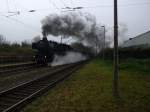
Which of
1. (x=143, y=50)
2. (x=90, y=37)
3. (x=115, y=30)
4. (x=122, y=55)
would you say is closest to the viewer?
(x=115, y=30)

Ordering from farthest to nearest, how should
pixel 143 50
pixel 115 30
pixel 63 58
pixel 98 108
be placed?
pixel 143 50
pixel 63 58
pixel 115 30
pixel 98 108

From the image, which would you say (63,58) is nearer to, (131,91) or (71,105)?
(131,91)

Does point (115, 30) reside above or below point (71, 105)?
above

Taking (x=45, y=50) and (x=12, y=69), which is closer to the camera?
(x=12, y=69)

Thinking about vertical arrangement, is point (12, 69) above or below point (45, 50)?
below

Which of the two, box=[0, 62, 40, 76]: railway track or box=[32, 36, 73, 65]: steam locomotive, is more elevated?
box=[32, 36, 73, 65]: steam locomotive

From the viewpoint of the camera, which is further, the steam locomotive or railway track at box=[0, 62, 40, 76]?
the steam locomotive

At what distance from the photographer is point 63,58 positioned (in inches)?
1559

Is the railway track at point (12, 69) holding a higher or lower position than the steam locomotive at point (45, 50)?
lower

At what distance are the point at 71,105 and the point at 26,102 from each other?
1.75 meters

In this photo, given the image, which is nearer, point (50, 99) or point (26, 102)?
point (26, 102)

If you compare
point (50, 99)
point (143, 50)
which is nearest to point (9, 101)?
point (50, 99)

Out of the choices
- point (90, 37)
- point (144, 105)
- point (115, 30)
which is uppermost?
point (90, 37)

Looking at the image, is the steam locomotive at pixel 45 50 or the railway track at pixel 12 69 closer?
the railway track at pixel 12 69
